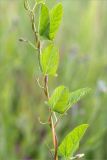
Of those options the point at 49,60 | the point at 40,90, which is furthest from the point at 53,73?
the point at 40,90

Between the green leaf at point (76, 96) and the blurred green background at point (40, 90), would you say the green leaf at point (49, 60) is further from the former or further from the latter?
the blurred green background at point (40, 90)

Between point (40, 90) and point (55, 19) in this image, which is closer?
point (55, 19)

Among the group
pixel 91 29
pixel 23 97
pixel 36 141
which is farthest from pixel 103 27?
pixel 36 141

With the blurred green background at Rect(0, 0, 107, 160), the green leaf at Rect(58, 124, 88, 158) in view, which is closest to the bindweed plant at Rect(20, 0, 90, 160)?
the green leaf at Rect(58, 124, 88, 158)

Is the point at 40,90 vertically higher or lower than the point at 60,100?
lower

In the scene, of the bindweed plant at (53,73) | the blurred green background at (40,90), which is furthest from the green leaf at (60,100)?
the blurred green background at (40,90)

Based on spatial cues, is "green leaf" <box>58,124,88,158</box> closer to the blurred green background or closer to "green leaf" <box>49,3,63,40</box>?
"green leaf" <box>49,3,63,40</box>

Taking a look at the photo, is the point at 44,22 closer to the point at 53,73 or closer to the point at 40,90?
the point at 53,73

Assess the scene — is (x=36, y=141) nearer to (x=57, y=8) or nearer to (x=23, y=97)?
(x=23, y=97)
